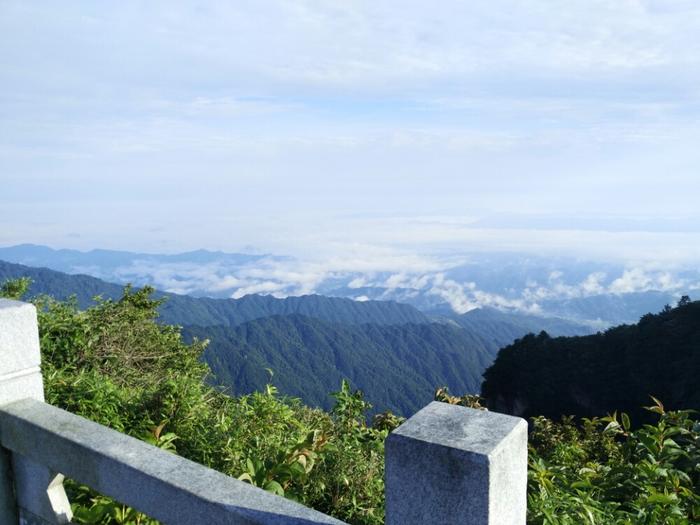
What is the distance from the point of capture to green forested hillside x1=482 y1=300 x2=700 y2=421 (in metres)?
39.6

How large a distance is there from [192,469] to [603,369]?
4631 centimetres

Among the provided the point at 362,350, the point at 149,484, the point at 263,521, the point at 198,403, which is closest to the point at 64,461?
the point at 149,484

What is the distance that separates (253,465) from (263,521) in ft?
4.47

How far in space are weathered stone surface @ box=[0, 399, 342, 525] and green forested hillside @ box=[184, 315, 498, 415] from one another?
116 meters

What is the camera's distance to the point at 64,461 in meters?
2.93

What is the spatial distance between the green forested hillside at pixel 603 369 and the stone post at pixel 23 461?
39.1 meters

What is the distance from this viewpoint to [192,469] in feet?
8.37

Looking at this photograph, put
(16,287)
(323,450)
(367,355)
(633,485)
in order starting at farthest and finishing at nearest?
(367,355), (16,287), (323,450), (633,485)

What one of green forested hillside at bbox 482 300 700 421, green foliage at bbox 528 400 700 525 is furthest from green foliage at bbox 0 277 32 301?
green forested hillside at bbox 482 300 700 421

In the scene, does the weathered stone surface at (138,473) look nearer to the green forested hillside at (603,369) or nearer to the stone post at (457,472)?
the stone post at (457,472)

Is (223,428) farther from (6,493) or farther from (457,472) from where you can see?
(457,472)

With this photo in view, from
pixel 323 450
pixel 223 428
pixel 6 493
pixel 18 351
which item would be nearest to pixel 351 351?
pixel 223 428

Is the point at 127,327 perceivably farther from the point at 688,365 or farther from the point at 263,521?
the point at 688,365

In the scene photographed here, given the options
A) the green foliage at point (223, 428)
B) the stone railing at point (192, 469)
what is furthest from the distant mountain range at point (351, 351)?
the stone railing at point (192, 469)
